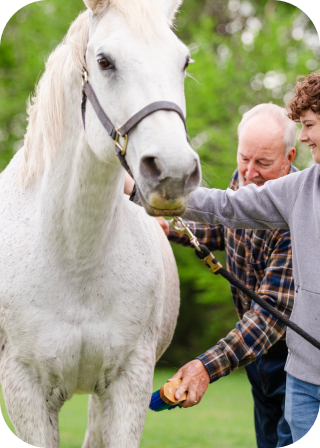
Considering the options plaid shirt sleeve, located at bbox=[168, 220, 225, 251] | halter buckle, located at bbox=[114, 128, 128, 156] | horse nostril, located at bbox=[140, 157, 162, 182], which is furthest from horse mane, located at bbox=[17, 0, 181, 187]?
plaid shirt sleeve, located at bbox=[168, 220, 225, 251]

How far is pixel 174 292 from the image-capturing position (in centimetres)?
355

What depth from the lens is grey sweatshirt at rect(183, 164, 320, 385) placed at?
2363mm

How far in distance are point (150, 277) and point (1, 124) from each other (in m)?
14.5

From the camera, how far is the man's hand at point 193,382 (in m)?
2.54

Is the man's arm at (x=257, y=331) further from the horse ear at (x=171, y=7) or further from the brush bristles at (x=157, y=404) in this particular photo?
the horse ear at (x=171, y=7)

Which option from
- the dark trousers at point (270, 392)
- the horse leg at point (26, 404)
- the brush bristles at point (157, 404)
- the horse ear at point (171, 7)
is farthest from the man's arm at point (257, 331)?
the horse ear at point (171, 7)

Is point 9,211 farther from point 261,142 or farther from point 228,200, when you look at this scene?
point 261,142

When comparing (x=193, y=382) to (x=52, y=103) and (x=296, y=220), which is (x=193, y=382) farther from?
(x=52, y=103)

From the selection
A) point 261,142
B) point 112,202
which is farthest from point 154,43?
point 261,142

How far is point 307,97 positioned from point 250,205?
2.03 ft

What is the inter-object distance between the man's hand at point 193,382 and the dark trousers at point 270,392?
929mm

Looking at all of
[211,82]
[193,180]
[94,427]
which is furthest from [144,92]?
[211,82]

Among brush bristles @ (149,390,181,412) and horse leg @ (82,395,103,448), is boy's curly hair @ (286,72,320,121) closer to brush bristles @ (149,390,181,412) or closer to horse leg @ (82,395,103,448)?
brush bristles @ (149,390,181,412)

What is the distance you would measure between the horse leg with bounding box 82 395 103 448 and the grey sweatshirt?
71.9 inches
